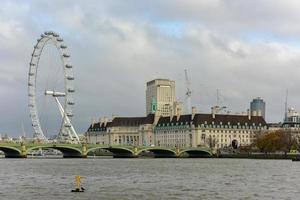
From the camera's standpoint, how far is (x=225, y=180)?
5234cm

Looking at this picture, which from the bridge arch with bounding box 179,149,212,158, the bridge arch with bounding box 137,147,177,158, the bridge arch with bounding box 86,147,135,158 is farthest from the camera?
the bridge arch with bounding box 179,149,212,158

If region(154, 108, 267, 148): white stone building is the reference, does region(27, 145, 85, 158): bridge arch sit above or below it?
below

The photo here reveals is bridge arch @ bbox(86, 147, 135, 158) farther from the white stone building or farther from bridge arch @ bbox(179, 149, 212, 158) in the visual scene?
the white stone building

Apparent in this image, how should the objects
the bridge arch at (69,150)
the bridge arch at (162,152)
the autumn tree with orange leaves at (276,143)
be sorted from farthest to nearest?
1. the autumn tree with orange leaves at (276,143)
2. the bridge arch at (162,152)
3. the bridge arch at (69,150)

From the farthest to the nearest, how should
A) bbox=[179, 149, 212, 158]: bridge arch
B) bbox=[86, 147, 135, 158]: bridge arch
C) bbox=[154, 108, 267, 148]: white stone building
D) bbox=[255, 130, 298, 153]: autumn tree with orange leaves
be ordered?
bbox=[154, 108, 267, 148]: white stone building → bbox=[179, 149, 212, 158]: bridge arch → bbox=[255, 130, 298, 153]: autumn tree with orange leaves → bbox=[86, 147, 135, 158]: bridge arch

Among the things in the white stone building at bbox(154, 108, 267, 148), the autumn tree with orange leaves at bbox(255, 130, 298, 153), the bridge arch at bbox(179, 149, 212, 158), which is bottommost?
the bridge arch at bbox(179, 149, 212, 158)

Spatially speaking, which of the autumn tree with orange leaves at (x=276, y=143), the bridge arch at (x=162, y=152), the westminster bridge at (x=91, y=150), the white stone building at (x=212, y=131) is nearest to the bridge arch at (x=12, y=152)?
the westminster bridge at (x=91, y=150)

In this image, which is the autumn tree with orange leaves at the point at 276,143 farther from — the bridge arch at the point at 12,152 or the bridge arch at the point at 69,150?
the bridge arch at the point at 12,152

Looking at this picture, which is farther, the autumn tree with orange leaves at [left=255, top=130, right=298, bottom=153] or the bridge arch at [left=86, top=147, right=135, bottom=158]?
the autumn tree with orange leaves at [left=255, top=130, right=298, bottom=153]

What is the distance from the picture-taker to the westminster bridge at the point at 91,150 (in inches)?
4663

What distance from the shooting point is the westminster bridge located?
118438mm

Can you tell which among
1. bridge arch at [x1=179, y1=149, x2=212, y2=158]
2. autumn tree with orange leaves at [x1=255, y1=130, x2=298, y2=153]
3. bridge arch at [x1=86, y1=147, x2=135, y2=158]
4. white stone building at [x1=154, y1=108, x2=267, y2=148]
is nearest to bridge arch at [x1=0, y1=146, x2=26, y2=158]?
bridge arch at [x1=86, y1=147, x2=135, y2=158]

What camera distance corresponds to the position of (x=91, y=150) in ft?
441

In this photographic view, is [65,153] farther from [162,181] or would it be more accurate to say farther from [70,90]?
[162,181]
